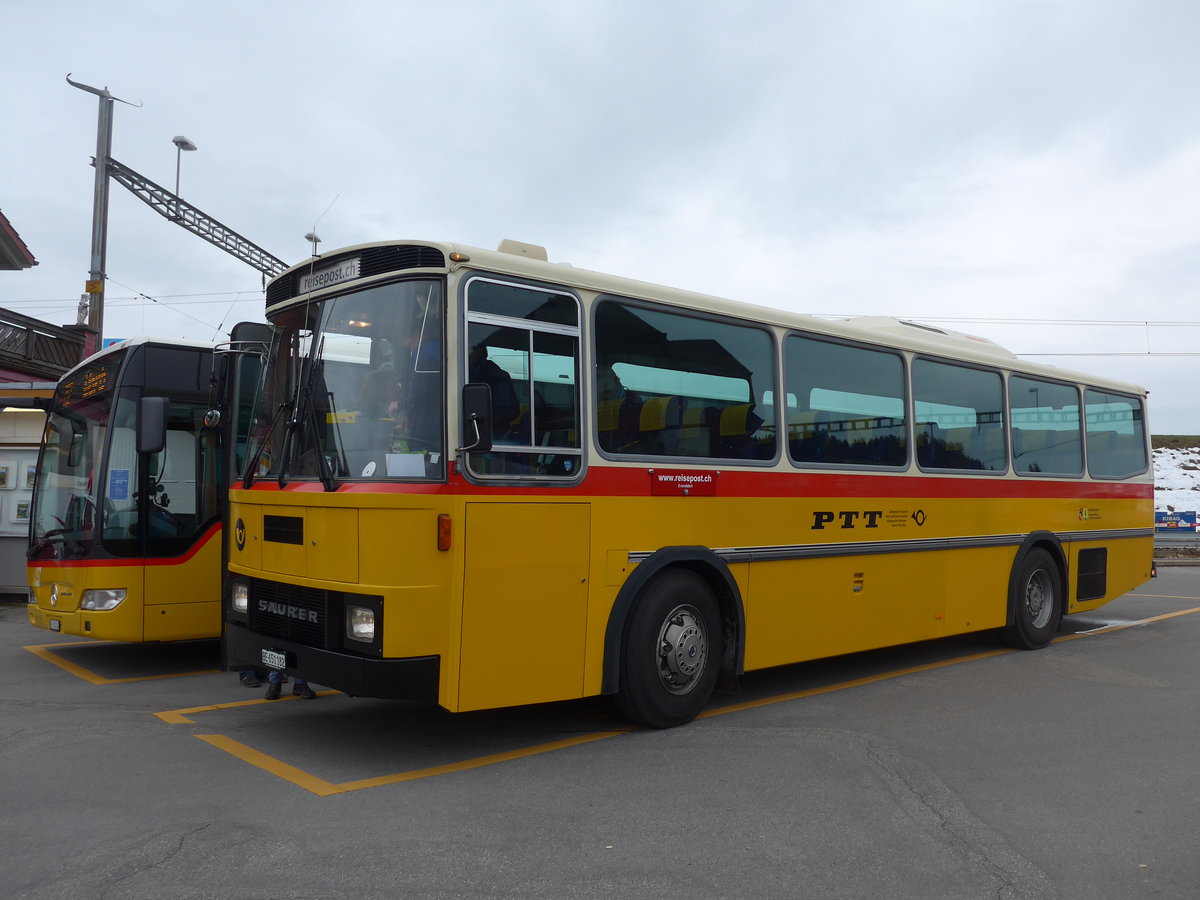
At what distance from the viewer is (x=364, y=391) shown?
5.55 metres

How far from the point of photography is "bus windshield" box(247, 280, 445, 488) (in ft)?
17.5

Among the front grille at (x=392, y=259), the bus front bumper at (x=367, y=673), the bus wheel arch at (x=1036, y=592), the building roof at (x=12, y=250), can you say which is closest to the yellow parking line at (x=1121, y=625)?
the bus wheel arch at (x=1036, y=592)

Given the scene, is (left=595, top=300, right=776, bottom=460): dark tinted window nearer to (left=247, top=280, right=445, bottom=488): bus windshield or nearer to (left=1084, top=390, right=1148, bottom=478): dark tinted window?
(left=247, top=280, right=445, bottom=488): bus windshield

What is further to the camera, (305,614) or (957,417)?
(957,417)

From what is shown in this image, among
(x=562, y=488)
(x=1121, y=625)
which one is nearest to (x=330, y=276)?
(x=562, y=488)

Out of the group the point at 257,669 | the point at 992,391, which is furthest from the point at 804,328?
the point at 257,669

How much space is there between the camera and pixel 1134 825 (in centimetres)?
465

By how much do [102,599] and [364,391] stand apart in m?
4.11

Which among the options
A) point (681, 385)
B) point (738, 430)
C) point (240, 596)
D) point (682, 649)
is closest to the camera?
point (240, 596)

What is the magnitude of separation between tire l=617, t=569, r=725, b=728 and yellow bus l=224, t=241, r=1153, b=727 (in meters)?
0.01

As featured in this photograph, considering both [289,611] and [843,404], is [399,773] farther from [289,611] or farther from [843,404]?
[843,404]

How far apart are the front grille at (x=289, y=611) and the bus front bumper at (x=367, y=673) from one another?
8 cm

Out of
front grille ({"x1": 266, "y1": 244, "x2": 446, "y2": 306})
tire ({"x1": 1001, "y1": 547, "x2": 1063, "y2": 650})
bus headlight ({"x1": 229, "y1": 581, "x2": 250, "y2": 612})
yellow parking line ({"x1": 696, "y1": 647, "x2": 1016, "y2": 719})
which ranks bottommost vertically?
yellow parking line ({"x1": 696, "y1": 647, "x2": 1016, "y2": 719})

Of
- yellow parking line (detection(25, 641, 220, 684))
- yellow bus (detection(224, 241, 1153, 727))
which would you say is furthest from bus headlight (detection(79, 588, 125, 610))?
yellow bus (detection(224, 241, 1153, 727))
